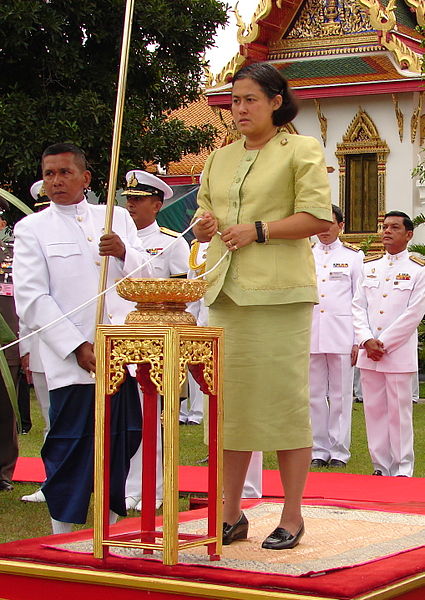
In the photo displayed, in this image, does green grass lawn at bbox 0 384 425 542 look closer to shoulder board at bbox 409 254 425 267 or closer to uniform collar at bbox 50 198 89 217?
shoulder board at bbox 409 254 425 267

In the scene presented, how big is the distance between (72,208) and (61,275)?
1.09 ft

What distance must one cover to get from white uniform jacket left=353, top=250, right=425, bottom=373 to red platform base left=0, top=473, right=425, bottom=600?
12.1ft

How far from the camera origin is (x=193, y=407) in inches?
462

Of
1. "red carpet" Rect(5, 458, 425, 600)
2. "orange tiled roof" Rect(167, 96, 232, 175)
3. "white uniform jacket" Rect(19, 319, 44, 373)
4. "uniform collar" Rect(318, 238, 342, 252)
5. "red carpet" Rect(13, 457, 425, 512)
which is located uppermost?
"orange tiled roof" Rect(167, 96, 232, 175)

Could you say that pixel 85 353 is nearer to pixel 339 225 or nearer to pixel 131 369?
pixel 131 369

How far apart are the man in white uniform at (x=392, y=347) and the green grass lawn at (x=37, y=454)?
1.31 feet

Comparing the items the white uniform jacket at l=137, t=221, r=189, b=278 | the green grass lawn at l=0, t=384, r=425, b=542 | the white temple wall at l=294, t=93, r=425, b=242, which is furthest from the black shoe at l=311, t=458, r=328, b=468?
the white temple wall at l=294, t=93, r=425, b=242

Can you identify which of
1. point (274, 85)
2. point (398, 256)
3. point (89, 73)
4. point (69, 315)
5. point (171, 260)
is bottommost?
point (69, 315)

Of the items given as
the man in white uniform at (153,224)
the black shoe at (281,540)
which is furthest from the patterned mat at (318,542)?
the man in white uniform at (153,224)

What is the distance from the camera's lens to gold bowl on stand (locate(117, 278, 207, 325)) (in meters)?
4.04

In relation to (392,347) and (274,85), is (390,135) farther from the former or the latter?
(274,85)

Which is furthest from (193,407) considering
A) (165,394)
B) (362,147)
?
(362,147)

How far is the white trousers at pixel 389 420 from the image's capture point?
7918 millimetres

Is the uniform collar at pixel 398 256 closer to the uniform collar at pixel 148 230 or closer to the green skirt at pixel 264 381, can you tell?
the uniform collar at pixel 148 230
